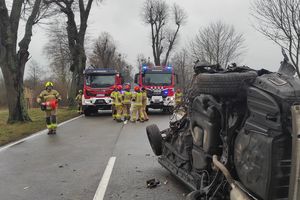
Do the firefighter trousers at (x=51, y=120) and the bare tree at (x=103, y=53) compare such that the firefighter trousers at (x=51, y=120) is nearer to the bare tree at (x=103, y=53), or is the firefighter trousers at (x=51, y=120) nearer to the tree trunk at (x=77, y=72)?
the tree trunk at (x=77, y=72)

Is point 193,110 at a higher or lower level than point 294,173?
higher

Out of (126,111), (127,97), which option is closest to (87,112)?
(126,111)

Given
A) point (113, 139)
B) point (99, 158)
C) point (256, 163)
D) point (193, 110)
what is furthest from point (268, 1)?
point (256, 163)

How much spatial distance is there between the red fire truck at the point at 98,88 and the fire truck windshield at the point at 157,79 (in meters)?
1.76

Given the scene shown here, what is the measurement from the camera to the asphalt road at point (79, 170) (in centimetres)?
640

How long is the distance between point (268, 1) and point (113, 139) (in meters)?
8.43

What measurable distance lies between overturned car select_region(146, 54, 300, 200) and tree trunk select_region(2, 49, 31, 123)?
44.1ft

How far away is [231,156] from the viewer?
4.75 meters

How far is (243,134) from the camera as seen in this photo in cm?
443

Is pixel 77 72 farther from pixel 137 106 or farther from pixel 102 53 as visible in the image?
pixel 102 53

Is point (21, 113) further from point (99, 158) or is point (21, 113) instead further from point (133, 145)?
point (99, 158)

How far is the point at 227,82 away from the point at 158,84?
1916 centimetres

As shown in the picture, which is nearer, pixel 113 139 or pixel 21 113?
pixel 113 139

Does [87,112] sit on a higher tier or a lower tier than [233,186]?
lower
